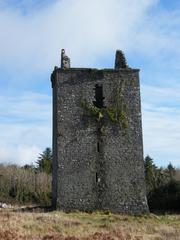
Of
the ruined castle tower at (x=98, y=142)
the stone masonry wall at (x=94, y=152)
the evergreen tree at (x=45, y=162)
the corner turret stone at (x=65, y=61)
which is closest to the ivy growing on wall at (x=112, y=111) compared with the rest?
the ruined castle tower at (x=98, y=142)

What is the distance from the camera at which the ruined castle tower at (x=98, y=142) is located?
88.9 feet

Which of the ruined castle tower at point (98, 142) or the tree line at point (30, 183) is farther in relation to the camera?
the tree line at point (30, 183)

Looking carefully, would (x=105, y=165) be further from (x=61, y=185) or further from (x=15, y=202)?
(x=15, y=202)

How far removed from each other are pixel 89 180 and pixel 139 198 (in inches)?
117

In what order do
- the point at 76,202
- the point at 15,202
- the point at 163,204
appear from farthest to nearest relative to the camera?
1. the point at 15,202
2. the point at 163,204
3. the point at 76,202

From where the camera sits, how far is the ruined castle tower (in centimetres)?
2711

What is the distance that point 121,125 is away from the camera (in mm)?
27812

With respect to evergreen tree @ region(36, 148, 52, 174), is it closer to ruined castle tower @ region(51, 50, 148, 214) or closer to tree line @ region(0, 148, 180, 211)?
tree line @ region(0, 148, 180, 211)

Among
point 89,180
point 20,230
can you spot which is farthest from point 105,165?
point 20,230

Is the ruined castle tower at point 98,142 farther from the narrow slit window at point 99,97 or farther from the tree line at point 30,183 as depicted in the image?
the tree line at point 30,183

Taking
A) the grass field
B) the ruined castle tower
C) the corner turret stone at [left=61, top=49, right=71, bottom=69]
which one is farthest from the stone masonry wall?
the grass field

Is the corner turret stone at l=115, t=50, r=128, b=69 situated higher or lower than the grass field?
higher

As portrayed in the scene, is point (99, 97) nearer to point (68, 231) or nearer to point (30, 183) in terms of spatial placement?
point (68, 231)

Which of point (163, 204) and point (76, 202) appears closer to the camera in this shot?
point (76, 202)
